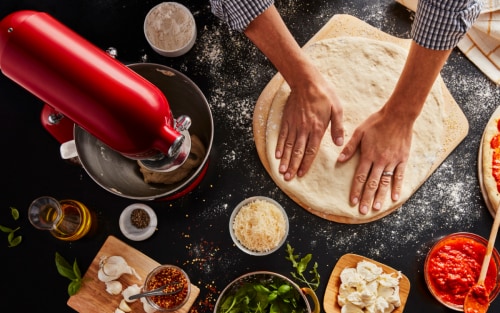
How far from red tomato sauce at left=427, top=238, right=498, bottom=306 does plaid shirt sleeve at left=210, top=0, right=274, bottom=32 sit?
38.6 inches

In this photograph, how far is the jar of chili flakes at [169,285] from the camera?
1.54m

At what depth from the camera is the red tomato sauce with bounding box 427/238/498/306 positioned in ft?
5.05

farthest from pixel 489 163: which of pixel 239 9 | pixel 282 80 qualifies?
pixel 239 9

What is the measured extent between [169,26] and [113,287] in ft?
3.06

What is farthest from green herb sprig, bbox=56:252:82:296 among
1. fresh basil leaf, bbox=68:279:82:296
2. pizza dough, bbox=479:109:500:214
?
pizza dough, bbox=479:109:500:214

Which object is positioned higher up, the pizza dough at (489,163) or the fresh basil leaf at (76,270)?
the pizza dough at (489,163)

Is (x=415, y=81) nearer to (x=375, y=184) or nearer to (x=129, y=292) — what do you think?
(x=375, y=184)

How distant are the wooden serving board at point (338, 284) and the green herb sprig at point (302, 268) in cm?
5

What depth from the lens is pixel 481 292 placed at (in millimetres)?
1495

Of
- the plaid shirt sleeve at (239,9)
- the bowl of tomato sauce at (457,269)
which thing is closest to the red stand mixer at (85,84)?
the plaid shirt sleeve at (239,9)

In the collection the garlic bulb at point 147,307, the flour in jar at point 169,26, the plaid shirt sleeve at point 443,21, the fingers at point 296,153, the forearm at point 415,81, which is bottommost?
the garlic bulb at point 147,307

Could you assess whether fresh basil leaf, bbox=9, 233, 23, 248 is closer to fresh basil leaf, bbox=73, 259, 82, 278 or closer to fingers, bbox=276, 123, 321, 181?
fresh basil leaf, bbox=73, 259, 82, 278

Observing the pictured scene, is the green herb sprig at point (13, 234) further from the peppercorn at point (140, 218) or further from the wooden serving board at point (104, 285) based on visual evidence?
the peppercorn at point (140, 218)

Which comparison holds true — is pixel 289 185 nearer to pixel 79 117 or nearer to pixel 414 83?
pixel 414 83
